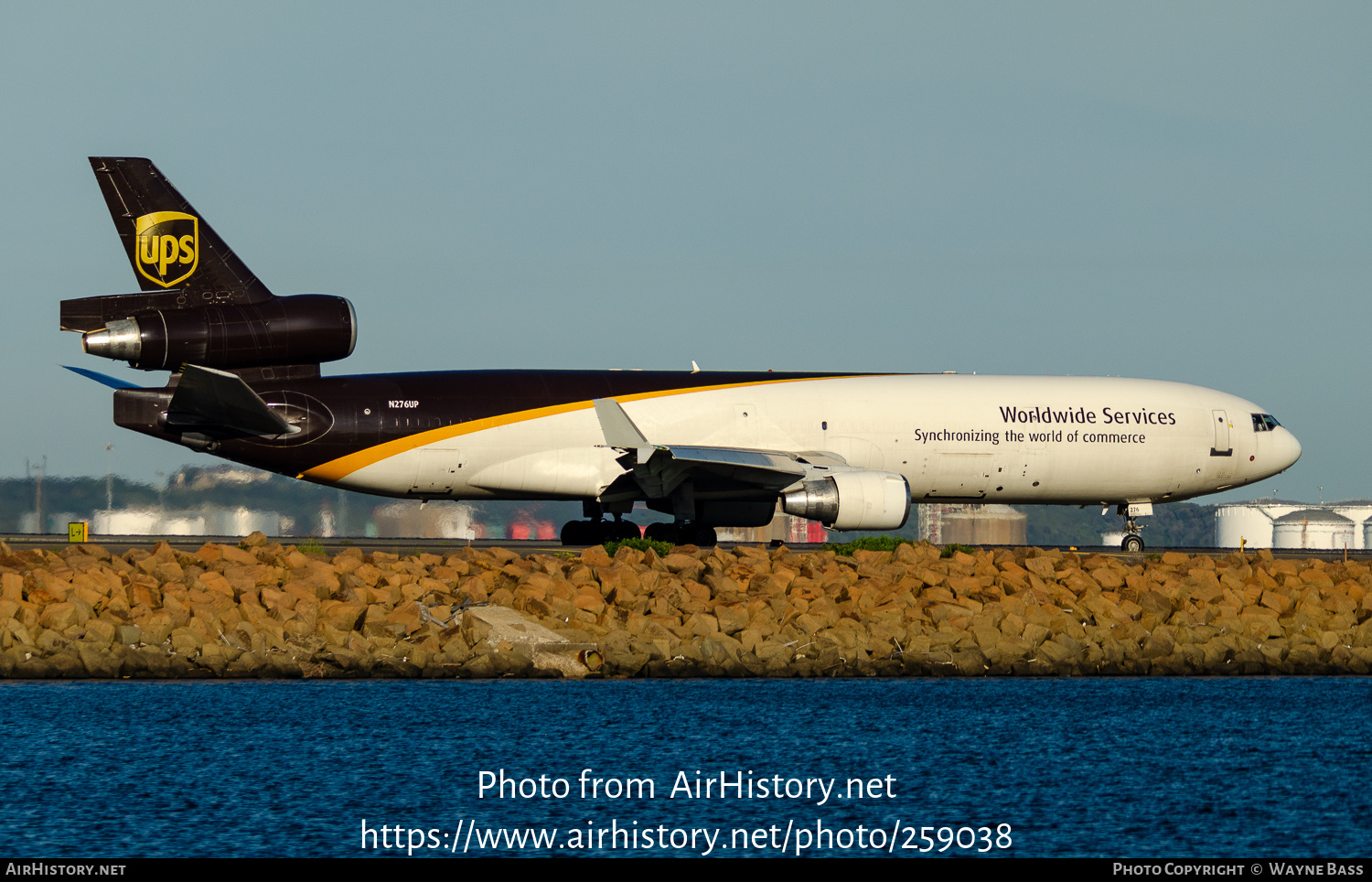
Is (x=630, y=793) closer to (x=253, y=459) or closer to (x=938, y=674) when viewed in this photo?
(x=938, y=674)

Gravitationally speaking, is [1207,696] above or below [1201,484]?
below

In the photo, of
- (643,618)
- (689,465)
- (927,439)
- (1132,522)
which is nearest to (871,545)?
(689,465)

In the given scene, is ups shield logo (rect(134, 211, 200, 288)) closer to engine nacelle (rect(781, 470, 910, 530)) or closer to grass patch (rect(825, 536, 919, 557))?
engine nacelle (rect(781, 470, 910, 530))

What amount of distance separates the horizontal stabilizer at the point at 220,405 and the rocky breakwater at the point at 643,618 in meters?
3.82

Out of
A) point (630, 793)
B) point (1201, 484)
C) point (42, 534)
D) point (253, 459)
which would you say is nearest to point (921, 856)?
Answer: point (630, 793)

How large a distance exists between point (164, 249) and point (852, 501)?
16.4 m

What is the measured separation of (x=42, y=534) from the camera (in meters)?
42.7

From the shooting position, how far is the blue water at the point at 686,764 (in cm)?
1313

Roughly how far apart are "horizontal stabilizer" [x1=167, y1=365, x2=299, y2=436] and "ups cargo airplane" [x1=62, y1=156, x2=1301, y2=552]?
5cm

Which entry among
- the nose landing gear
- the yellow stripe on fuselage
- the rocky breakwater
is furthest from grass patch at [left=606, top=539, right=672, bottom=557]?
the nose landing gear

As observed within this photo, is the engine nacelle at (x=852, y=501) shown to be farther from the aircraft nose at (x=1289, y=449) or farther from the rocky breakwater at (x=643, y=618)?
the aircraft nose at (x=1289, y=449)

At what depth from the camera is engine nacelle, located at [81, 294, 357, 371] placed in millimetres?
31000
